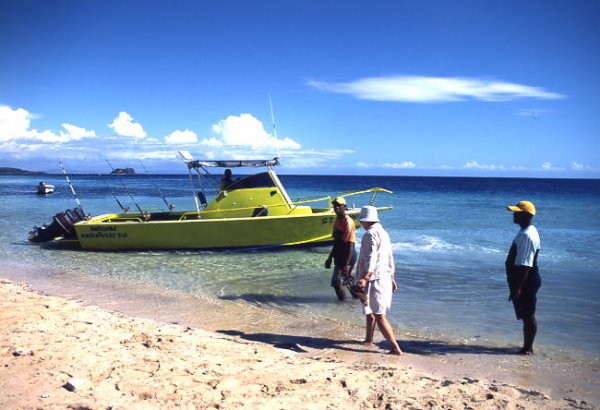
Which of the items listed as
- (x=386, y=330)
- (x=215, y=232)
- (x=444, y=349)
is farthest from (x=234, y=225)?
(x=386, y=330)

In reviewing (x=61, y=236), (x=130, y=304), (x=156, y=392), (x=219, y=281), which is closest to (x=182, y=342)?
(x=156, y=392)

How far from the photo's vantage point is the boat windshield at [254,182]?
44.8 feet

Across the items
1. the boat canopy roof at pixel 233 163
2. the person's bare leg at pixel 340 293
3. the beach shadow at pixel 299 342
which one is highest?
the boat canopy roof at pixel 233 163

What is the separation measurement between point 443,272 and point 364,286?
650 centimetres

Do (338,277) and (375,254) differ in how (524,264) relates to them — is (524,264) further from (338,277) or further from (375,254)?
(338,277)

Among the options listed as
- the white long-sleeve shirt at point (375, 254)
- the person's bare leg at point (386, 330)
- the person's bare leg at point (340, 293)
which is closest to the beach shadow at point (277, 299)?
the person's bare leg at point (340, 293)

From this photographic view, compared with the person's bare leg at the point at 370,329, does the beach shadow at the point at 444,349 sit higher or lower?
lower

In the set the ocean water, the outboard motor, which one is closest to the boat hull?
the ocean water

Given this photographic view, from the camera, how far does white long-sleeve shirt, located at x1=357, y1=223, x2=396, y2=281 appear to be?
529 cm

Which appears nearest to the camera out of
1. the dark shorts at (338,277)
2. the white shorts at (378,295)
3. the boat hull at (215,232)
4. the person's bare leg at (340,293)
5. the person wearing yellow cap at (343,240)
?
the white shorts at (378,295)

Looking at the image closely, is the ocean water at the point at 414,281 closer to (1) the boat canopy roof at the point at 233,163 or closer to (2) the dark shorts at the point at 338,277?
(2) the dark shorts at the point at 338,277

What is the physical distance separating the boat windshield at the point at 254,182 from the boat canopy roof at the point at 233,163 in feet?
1.20

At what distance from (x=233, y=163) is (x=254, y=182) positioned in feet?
2.69

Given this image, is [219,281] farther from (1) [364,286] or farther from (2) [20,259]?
(2) [20,259]
